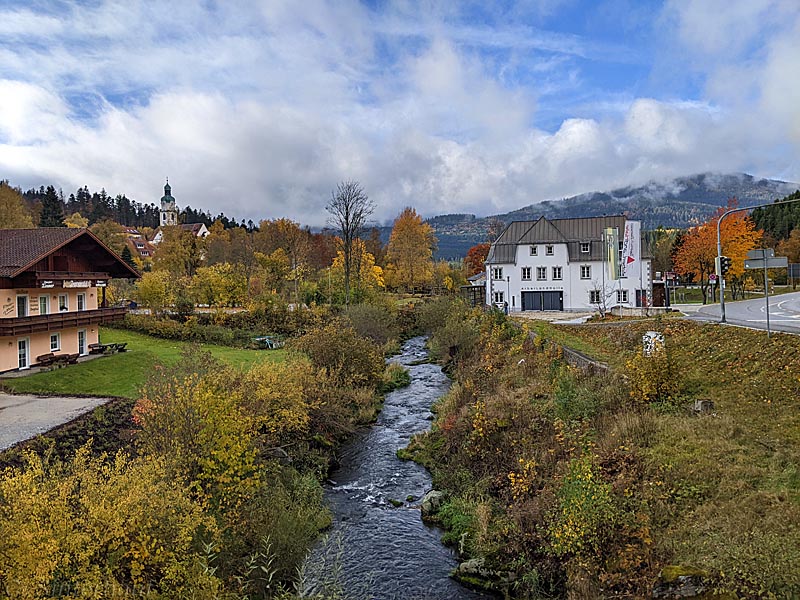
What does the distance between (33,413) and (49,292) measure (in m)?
11.9

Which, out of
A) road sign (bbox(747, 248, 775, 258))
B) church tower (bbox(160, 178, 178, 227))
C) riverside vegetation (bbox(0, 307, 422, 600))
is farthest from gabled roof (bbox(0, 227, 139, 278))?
church tower (bbox(160, 178, 178, 227))

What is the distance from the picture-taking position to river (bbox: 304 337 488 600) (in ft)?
39.3

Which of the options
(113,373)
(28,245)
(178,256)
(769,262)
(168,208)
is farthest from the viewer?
(168,208)

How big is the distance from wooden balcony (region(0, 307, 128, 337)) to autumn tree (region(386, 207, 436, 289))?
46.8 meters

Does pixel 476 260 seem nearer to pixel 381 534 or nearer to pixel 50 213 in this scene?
pixel 50 213

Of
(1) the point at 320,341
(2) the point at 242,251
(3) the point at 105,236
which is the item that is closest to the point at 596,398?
(1) the point at 320,341

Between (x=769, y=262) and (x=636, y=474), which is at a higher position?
(x=769, y=262)

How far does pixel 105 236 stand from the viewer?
230 ft

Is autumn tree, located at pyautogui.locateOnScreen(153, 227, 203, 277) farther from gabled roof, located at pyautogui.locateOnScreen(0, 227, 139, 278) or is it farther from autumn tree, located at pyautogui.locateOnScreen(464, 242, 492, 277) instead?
autumn tree, located at pyautogui.locateOnScreen(464, 242, 492, 277)

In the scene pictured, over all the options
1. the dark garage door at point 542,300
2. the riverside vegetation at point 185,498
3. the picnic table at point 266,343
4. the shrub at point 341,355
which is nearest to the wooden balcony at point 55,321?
the picnic table at point 266,343

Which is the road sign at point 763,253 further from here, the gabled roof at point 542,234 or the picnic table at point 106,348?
the gabled roof at point 542,234

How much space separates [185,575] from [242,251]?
58.4 meters

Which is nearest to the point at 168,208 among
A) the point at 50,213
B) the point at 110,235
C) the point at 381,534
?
the point at 50,213

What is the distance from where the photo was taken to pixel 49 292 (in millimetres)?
28938
